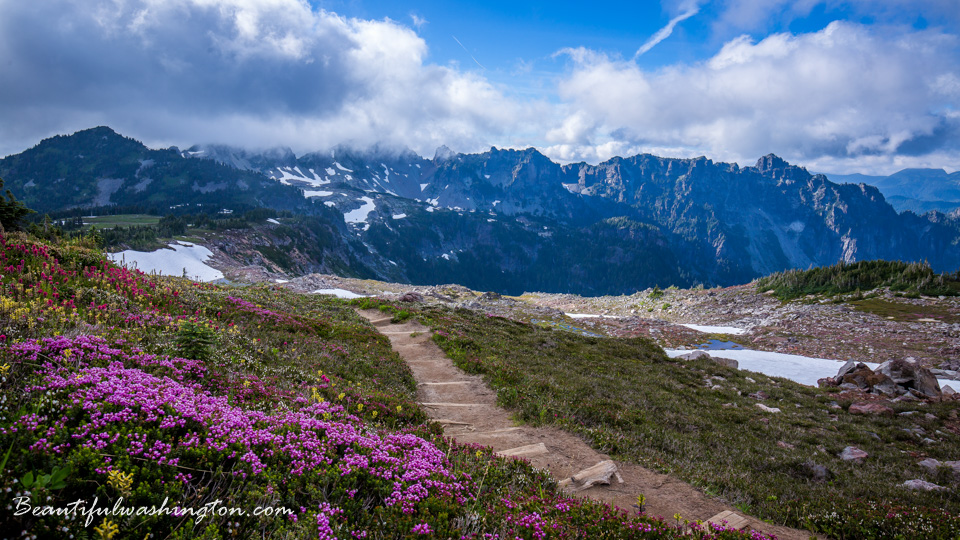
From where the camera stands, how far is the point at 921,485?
9.59m

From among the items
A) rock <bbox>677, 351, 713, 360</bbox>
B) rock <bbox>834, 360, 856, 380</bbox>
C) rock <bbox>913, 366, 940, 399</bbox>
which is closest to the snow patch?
rock <bbox>834, 360, 856, 380</bbox>

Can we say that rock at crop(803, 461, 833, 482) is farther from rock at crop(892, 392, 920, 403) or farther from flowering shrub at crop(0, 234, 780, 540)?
rock at crop(892, 392, 920, 403)

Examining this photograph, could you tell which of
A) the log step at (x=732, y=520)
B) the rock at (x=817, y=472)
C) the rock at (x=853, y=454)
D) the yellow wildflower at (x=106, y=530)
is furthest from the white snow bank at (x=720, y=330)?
the yellow wildflower at (x=106, y=530)

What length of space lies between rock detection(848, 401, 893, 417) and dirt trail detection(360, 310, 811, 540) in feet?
48.9

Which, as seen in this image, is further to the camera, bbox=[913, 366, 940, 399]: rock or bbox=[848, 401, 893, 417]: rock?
bbox=[913, 366, 940, 399]: rock

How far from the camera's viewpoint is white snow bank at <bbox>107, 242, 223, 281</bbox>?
69.3 m

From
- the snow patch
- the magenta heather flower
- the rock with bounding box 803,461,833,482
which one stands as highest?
the magenta heather flower

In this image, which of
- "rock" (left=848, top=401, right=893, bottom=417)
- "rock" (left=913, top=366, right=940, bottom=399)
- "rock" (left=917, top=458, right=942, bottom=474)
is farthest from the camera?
"rock" (left=913, top=366, right=940, bottom=399)

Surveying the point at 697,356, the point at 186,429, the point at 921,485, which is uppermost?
the point at 186,429

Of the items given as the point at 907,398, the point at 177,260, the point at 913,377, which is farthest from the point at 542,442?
the point at 177,260

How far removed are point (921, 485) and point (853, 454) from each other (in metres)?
2.50

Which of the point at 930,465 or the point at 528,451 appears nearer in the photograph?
the point at 528,451

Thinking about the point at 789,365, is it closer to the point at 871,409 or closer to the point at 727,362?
the point at 727,362

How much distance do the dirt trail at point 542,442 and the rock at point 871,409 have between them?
14.9m
